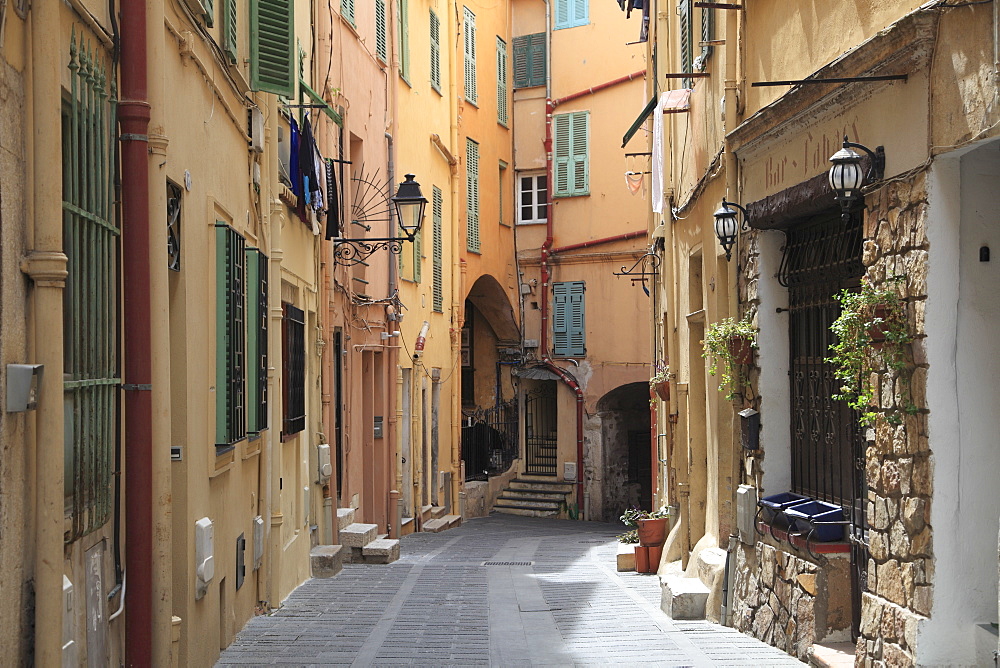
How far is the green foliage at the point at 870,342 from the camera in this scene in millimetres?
6066

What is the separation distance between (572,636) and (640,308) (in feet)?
57.8

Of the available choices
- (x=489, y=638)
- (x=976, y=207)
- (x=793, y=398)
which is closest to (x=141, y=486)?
(x=489, y=638)

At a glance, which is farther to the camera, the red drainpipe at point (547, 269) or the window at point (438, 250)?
the red drainpipe at point (547, 269)

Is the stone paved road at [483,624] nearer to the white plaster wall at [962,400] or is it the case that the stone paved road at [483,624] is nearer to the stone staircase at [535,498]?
the white plaster wall at [962,400]

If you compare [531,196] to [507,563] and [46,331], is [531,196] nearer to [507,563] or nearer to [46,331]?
[507,563]

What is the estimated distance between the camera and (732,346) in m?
9.02

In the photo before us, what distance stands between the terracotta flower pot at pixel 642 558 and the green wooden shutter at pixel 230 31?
7.98 metres

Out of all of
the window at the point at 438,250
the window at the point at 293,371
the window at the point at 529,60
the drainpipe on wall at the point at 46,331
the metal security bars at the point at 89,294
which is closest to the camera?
the drainpipe on wall at the point at 46,331

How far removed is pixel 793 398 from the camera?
8.73 m

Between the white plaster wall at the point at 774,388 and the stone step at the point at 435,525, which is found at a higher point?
the white plaster wall at the point at 774,388

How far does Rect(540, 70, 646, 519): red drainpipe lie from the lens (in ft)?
83.1

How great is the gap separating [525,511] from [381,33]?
1107cm

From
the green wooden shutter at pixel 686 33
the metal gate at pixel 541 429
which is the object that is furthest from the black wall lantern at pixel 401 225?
the metal gate at pixel 541 429

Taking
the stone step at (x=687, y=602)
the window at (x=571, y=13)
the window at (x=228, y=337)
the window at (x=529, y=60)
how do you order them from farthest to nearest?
the window at (x=529, y=60) → the window at (x=571, y=13) → the stone step at (x=687, y=602) → the window at (x=228, y=337)
